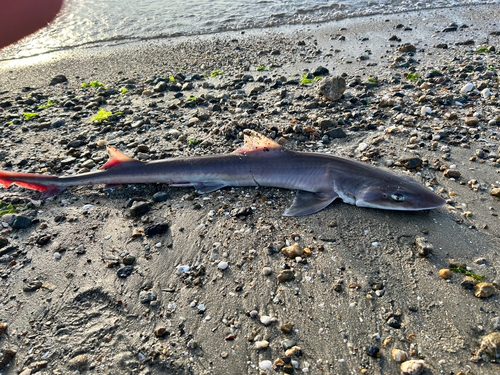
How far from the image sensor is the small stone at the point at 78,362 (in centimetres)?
293

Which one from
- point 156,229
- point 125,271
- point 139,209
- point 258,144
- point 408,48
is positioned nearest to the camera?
point 125,271

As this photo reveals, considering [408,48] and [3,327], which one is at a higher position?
[408,48]

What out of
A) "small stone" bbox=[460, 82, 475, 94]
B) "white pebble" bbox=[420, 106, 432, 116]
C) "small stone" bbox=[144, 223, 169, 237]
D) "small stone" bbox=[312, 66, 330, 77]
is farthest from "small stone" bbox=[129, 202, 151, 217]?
"small stone" bbox=[460, 82, 475, 94]

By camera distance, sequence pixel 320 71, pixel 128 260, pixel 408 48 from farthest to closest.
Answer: pixel 408 48
pixel 320 71
pixel 128 260

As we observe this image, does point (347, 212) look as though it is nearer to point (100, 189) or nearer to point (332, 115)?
point (332, 115)

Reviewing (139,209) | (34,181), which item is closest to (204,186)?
(139,209)

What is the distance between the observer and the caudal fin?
511 cm

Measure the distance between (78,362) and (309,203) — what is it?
2.72 meters

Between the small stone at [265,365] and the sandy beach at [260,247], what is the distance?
0.03m

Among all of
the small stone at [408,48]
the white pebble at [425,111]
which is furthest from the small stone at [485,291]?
the small stone at [408,48]

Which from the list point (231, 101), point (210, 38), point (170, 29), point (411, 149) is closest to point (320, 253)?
point (411, 149)

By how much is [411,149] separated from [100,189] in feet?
14.2

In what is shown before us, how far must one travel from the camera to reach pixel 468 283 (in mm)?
3111

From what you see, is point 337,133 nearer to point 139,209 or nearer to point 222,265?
point 222,265
